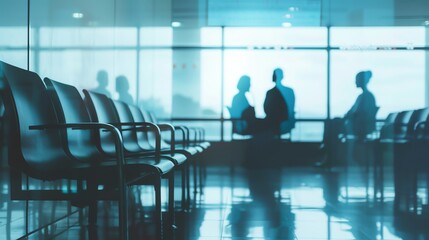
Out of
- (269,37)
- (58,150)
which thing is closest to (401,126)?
(269,37)

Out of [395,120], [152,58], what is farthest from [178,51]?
[395,120]

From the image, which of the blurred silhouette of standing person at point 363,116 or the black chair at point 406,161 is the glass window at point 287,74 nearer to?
the blurred silhouette of standing person at point 363,116

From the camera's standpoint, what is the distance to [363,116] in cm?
809

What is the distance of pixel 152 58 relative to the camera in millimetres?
7711

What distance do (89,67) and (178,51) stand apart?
19.7 feet

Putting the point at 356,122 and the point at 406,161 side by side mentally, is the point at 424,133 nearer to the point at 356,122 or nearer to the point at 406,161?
the point at 406,161

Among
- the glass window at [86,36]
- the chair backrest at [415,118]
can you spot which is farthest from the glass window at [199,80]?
the chair backrest at [415,118]

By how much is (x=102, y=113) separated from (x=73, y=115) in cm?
54

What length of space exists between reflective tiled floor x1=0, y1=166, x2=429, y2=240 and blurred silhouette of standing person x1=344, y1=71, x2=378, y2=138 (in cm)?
218

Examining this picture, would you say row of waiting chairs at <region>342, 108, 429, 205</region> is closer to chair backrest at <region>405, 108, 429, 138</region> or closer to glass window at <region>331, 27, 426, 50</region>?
chair backrest at <region>405, 108, 429, 138</region>

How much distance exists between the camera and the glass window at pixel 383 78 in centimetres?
915

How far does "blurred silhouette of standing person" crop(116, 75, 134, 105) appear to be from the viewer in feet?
17.5

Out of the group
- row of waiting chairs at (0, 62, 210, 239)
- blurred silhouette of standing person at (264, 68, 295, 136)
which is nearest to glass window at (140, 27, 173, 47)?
blurred silhouette of standing person at (264, 68, 295, 136)

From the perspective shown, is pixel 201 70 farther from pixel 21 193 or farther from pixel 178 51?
pixel 21 193
